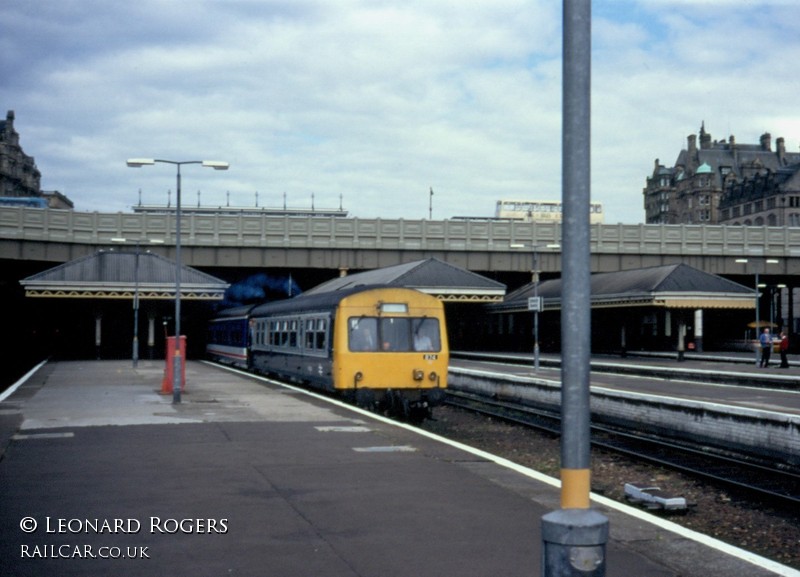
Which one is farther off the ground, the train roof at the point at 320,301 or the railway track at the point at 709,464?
the train roof at the point at 320,301

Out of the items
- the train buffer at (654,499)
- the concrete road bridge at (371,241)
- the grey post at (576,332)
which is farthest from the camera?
the concrete road bridge at (371,241)

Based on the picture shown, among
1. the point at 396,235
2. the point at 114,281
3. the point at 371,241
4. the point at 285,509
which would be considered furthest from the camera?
the point at 396,235

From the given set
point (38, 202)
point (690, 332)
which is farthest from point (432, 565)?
point (38, 202)

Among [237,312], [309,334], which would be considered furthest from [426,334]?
[237,312]

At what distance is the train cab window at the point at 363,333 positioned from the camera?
23.5 metres

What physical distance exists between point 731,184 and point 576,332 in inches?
5713

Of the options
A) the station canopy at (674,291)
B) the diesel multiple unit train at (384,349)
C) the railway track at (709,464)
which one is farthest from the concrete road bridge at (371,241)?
the railway track at (709,464)

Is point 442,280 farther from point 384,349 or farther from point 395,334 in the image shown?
point 384,349

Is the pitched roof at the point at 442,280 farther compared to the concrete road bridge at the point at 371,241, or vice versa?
the concrete road bridge at the point at 371,241

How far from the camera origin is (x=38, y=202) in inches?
3000

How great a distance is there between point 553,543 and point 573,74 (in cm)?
245

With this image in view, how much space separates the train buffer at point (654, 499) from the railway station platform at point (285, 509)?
123 centimetres

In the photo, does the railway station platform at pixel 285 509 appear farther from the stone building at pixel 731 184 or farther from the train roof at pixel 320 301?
the stone building at pixel 731 184

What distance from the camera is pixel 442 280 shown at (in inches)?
2239
